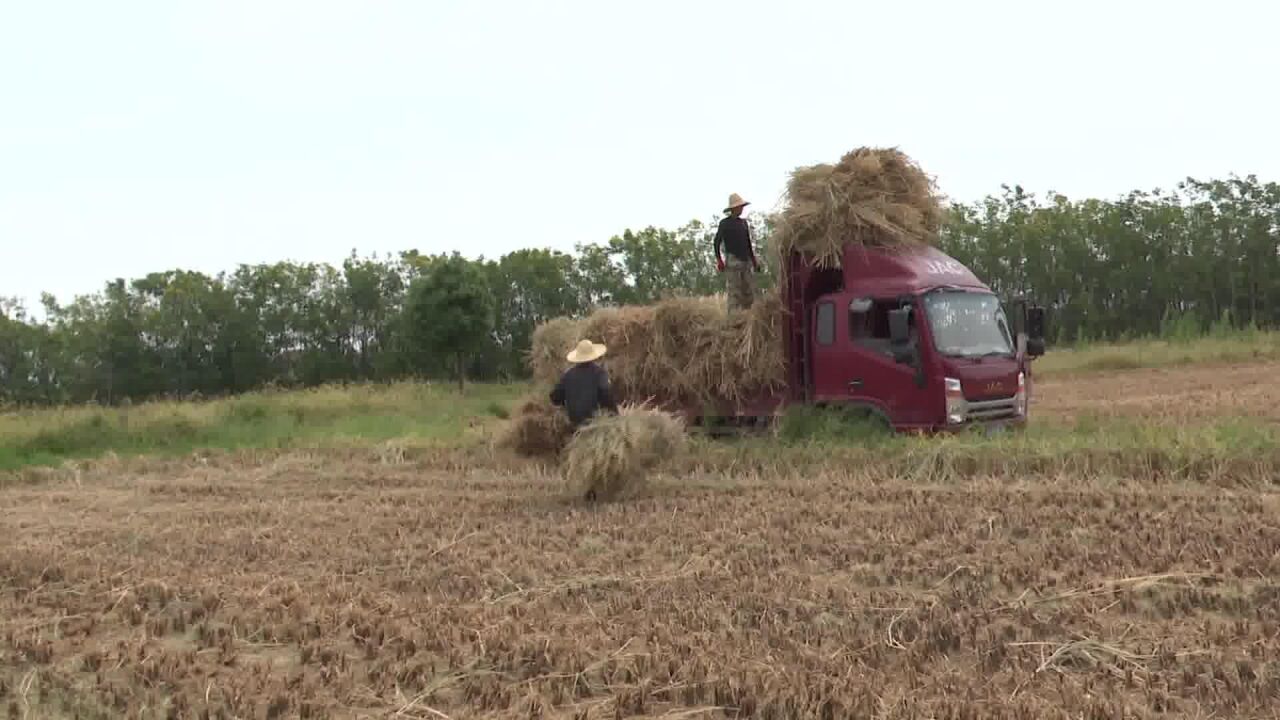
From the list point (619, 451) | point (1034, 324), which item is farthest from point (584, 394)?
point (1034, 324)

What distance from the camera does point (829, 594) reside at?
575 cm

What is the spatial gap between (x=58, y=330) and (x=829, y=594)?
56126 millimetres

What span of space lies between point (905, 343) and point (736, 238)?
2800 millimetres

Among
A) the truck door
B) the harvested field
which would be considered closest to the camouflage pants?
the truck door

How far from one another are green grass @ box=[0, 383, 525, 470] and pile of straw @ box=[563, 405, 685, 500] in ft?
19.9

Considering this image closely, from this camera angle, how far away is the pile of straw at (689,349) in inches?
477

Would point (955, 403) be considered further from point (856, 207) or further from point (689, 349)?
point (689, 349)

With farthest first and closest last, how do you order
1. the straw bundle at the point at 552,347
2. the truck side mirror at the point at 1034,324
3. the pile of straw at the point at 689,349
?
the straw bundle at the point at 552,347 < the pile of straw at the point at 689,349 < the truck side mirror at the point at 1034,324

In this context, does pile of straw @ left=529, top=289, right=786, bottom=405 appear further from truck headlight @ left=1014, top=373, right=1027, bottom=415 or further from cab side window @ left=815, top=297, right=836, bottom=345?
truck headlight @ left=1014, top=373, right=1027, bottom=415

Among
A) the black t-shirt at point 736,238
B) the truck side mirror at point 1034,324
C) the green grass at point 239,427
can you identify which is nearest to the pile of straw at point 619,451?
the black t-shirt at point 736,238

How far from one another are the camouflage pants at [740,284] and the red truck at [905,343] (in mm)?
653

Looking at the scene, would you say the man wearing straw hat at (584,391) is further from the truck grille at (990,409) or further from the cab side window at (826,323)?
the truck grille at (990,409)

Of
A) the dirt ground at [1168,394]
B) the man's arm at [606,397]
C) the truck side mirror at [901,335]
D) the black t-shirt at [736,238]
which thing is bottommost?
the dirt ground at [1168,394]

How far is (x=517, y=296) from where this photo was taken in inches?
1923
